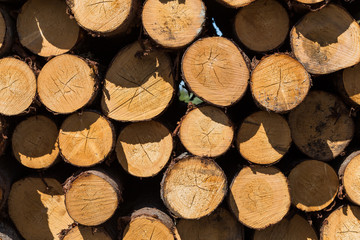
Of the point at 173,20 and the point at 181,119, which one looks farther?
the point at 181,119

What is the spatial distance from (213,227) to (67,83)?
69.2 inches

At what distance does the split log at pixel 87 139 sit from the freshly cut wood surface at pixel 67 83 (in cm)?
12

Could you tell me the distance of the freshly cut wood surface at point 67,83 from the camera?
9.62 ft

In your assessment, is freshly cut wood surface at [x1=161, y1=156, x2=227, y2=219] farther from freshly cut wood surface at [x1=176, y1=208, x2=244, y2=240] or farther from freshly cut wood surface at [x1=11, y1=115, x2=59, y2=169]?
freshly cut wood surface at [x1=11, y1=115, x2=59, y2=169]

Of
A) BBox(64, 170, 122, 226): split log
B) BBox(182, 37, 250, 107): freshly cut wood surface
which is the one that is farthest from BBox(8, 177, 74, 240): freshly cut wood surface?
BBox(182, 37, 250, 107): freshly cut wood surface

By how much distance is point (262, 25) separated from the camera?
10.2ft

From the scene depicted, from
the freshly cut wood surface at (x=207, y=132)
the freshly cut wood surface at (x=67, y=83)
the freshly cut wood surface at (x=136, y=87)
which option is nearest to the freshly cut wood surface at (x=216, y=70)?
the freshly cut wood surface at (x=207, y=132)

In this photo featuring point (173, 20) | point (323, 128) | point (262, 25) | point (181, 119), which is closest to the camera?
point (173, 20)

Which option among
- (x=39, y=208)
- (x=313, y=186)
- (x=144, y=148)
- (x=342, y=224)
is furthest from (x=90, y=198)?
(x=342, y=224)

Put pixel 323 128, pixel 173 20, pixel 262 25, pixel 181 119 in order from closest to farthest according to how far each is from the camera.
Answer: pixel 173 20
pixel 181 119
pixel 262 25
pixel 323 128

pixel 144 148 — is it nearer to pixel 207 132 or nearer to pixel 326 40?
pixel 207 132

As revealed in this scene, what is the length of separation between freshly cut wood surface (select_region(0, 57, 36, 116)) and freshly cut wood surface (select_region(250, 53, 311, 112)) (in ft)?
6.10

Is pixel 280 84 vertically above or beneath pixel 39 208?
above

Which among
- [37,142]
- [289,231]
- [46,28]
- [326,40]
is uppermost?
[46,28]
